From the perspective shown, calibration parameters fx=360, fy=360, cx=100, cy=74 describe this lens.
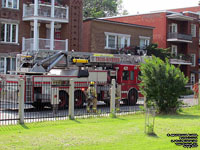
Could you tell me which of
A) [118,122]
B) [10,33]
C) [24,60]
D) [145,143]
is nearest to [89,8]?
[10,33]

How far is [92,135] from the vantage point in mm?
10664

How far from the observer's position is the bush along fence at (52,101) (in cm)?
1416

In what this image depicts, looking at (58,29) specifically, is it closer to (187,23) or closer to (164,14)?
(164,14)

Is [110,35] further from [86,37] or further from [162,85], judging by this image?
[162,85]

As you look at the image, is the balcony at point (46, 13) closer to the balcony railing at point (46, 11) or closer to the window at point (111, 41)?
the balcony railing at point (46, 11)

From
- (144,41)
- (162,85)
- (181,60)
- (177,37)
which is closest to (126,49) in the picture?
(144,41)

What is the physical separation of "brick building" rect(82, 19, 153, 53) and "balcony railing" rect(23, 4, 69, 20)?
11.5 ft

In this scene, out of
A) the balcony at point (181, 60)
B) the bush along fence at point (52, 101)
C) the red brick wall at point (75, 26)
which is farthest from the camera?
the balcony at point (181, 60)

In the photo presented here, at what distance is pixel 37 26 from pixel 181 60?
2099 cm

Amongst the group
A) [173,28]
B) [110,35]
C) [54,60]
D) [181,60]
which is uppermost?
[173,28]

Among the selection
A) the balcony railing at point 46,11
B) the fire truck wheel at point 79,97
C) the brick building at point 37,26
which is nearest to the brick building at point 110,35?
the brick building at point 37,26

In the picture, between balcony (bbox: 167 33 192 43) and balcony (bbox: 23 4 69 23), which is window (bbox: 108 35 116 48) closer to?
balcony (bbox: 23 4 69 23)

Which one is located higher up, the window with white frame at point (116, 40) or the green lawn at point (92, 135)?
the window with white frame at point (116, 40)

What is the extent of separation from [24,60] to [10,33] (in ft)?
37.0
